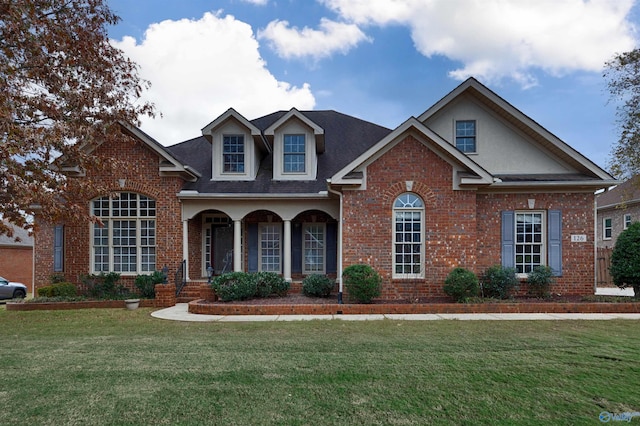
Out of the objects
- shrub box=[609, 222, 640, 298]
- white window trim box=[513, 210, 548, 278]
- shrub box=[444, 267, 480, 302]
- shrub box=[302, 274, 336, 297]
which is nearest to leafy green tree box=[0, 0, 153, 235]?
shrub box=[302, 274, 336, 297]

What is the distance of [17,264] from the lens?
26812 millimetres

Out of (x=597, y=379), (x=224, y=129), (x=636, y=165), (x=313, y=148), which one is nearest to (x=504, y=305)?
(x=597, y=379)

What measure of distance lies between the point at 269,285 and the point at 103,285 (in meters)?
5.85

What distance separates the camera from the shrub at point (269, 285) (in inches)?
471

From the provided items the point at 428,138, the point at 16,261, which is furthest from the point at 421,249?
the point at 16,261

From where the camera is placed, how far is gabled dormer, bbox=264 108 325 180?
14.2m

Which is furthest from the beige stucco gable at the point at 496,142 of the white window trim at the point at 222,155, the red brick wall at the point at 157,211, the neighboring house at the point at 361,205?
the red brick wall at the point at 157,211

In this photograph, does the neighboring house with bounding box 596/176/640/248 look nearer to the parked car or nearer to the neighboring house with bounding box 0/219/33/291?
the parked car

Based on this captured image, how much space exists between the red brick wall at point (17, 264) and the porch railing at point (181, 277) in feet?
64.9

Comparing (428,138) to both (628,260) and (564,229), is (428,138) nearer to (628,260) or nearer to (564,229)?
(564,229)

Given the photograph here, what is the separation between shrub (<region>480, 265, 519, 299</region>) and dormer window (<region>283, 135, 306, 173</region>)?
721 cm

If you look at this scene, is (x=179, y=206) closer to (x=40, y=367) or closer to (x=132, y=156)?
(x=132, y=156)

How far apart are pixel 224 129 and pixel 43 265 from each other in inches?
322

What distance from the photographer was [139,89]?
1221 cm
